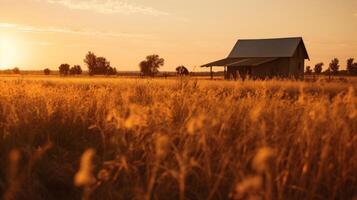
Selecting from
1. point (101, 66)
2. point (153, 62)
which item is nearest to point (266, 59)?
point (153, 62)

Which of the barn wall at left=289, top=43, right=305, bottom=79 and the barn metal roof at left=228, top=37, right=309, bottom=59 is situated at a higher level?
the barn metal roof at left=228, top=37, right=309, bottom=59

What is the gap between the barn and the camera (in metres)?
37.2

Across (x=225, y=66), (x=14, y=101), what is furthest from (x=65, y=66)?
(x=14, y=101)

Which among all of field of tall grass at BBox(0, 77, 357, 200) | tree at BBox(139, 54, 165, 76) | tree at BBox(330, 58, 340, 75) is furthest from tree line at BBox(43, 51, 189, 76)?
field of tall grass at BBox(0, 77, 357, 200)

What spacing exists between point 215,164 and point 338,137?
109cm

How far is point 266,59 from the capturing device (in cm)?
3841

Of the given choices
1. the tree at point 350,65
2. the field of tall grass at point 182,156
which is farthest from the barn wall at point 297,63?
the tree at point 350,65

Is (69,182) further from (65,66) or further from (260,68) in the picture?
(65,66)

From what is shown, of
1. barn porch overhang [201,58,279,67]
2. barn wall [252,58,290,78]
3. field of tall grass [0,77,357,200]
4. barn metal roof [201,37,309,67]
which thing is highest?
barn metal roof [201,37,309,67]

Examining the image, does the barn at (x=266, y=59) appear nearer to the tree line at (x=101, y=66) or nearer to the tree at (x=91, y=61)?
the tree line at (x=101, y=66)

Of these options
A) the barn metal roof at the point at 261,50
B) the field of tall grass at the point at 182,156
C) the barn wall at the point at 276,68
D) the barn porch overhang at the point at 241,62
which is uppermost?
the barn metal roof at the point at 261,50

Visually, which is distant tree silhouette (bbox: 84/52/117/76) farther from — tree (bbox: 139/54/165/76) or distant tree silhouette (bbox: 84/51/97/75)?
tree (bbox: 139/54/165/76)

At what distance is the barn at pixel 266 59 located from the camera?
122 ft

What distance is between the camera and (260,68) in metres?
37.5
